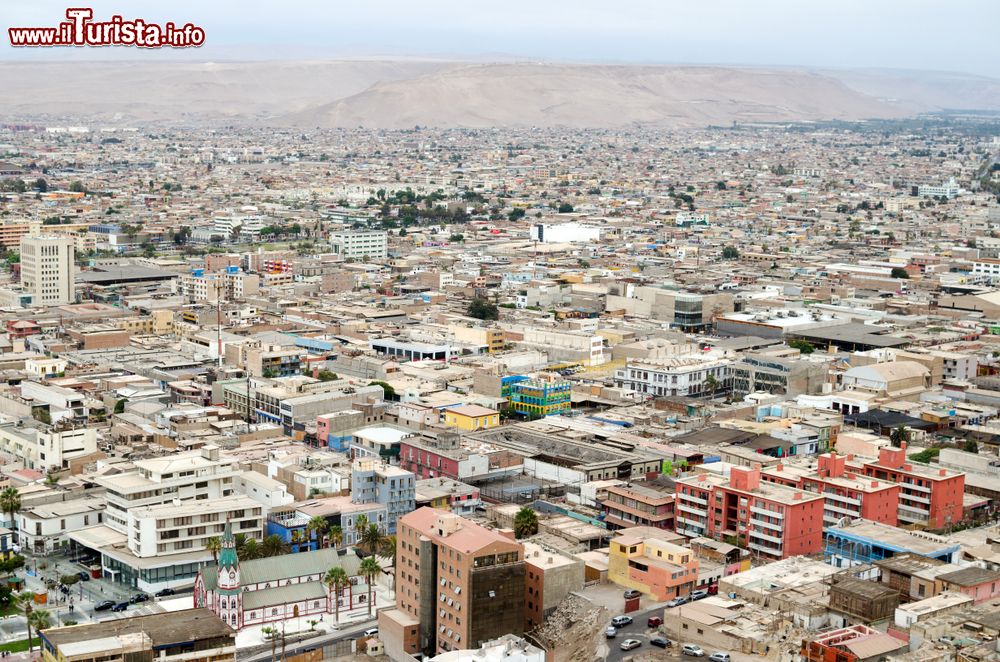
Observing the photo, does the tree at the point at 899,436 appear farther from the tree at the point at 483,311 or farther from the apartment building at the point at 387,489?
the tree at the point at 483,311

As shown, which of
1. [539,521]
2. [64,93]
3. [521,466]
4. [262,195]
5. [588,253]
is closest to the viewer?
[539,521]

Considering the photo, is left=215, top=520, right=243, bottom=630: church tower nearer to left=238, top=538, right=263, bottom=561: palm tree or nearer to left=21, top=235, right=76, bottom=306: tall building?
left=238, top=538, right=263, bottom=561: palm tree

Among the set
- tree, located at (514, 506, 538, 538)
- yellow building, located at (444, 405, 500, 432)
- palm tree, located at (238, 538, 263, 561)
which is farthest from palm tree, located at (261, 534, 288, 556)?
yellow building, located at (444, 405, 500, 432)

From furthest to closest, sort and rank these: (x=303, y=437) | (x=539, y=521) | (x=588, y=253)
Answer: (x=588, y=253) < (x=303, y=437) < (x=539, y=521)

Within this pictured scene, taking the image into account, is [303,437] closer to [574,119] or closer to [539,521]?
[539,521]

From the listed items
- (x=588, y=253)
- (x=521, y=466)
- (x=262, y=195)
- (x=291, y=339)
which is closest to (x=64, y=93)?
(x=262, y=195)

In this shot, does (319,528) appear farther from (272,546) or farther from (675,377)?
(675,377)
